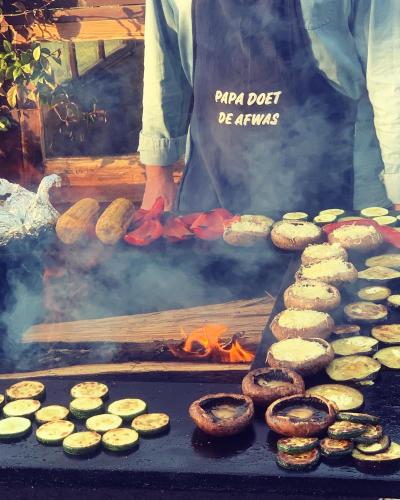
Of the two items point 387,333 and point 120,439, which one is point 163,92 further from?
point 120,439

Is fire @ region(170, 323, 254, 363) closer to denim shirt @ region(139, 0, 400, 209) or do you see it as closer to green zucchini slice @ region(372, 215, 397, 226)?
green zucchini slice @ region(372, 215, 397, 226)

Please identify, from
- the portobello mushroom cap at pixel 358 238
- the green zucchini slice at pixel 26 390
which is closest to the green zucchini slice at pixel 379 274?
the portobello mushroom cap at pixel 358 238

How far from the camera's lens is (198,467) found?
2.37 metres

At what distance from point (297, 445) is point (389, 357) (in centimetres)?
71

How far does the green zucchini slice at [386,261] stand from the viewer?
384 centimetres

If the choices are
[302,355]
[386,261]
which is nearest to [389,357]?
[302,355]

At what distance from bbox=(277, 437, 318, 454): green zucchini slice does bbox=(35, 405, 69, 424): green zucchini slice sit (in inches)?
31.1

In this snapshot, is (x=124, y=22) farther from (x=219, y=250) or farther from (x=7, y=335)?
(x=7, y=335)

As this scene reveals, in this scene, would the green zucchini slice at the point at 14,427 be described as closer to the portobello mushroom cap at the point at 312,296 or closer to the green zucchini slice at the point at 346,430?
the green zucchini slice at the point at 346,430

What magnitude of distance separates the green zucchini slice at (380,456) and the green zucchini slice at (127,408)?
30.0 inches

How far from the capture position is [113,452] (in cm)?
249

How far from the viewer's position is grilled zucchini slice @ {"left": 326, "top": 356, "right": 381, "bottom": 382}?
2.78 metres

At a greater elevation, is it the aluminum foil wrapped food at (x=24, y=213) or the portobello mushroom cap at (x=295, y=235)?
the aluminum foil wrapped food at (x=24, y=213)

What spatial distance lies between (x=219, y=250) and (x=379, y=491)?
2.04 meters
